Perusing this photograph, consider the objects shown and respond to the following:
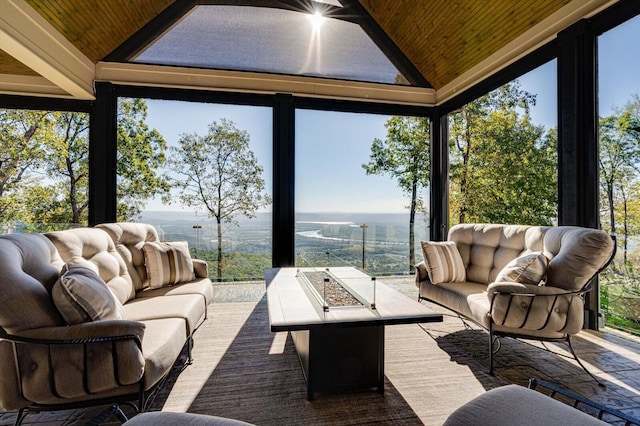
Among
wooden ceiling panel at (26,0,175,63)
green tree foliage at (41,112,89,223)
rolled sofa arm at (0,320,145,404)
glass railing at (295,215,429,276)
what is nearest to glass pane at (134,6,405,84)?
wooden ceiling panel at (26,0,175,63)

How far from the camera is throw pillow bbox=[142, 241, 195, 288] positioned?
118 inches

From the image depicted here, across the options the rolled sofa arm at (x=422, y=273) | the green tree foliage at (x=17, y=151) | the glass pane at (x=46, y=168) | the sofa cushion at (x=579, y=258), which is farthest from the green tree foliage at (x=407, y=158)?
the green tree foliage at (x=17, y=151)

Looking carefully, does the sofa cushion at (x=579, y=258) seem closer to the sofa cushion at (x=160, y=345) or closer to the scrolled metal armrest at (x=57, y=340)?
the sofa cushion at (x=160, y=345)

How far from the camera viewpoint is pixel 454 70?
487 centimetres

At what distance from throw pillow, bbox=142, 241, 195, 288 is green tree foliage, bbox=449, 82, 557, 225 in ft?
13.6

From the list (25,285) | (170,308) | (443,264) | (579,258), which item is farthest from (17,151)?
(579,258)

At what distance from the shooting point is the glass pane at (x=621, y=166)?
9.64 ft

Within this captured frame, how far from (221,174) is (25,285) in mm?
3488

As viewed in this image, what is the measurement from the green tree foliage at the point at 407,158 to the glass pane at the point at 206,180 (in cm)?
190

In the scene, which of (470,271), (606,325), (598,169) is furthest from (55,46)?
(606,325)

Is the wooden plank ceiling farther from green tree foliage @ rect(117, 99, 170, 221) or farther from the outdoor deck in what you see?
the outdoor deck

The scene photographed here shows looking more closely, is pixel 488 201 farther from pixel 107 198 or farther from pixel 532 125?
pixel 107 198

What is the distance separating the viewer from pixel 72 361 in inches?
60.2

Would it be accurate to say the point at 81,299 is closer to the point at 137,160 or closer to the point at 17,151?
the point at 137,160
